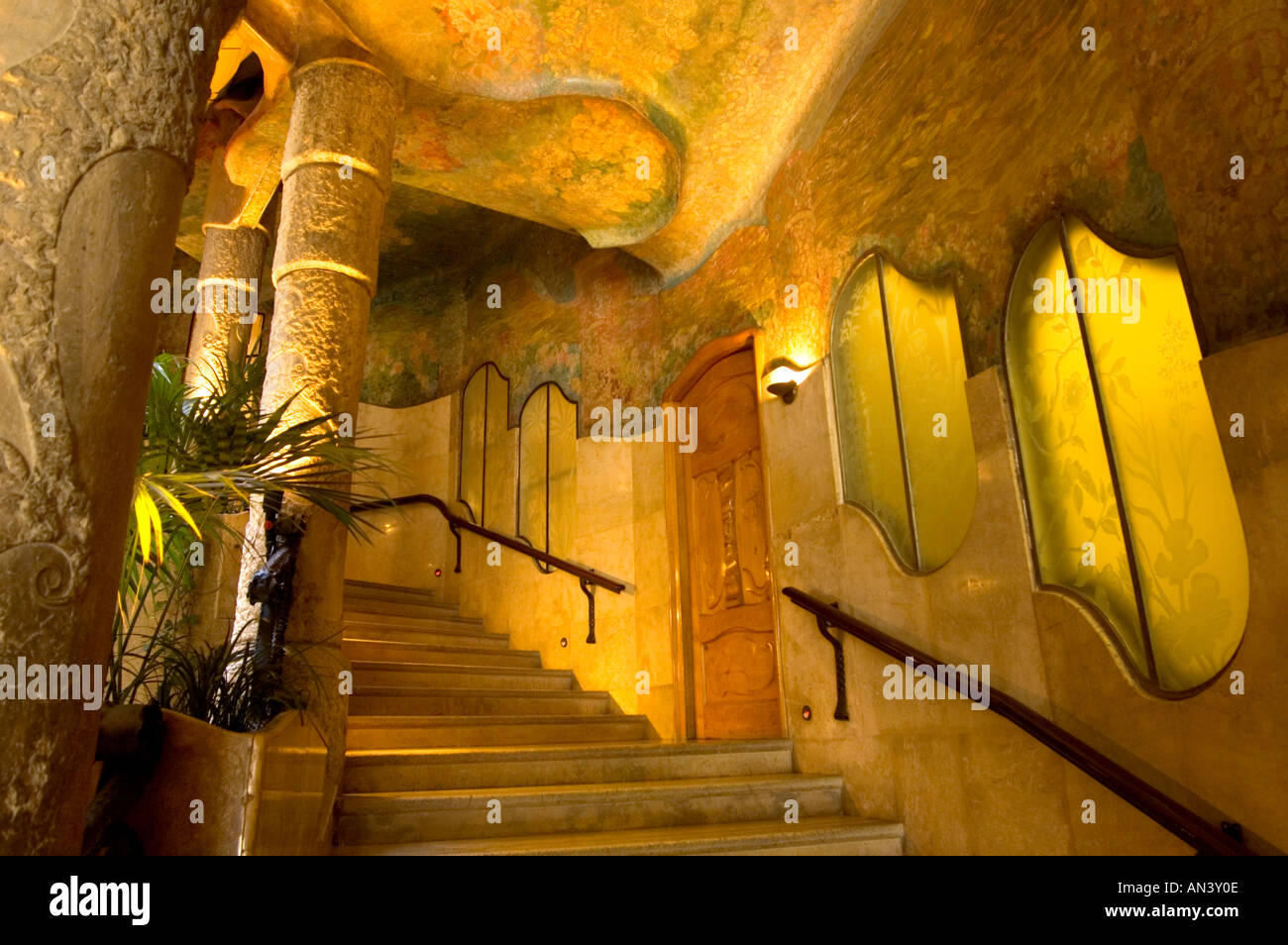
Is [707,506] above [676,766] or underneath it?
above

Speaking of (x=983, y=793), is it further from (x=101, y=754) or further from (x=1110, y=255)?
(x=101, y=754)

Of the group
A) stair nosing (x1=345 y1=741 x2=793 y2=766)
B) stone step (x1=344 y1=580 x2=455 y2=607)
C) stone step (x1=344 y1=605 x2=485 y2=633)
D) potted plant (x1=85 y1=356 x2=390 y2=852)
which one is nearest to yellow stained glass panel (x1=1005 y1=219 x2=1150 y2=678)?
stair nosing (x1=345 y1=741 x2=793 y2=766)

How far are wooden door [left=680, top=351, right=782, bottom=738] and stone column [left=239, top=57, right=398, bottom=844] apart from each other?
277 centimetres

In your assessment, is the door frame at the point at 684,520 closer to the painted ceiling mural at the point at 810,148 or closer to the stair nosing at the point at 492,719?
the painted ceiling mural at the point at 810,148

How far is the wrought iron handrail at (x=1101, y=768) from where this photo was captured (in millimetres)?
2361

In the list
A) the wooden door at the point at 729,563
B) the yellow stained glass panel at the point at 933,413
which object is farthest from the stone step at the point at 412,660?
the yellow stained glass panel at the point at 933,413

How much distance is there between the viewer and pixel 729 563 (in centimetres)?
572

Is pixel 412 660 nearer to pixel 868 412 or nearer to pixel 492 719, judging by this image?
pixel 492 719

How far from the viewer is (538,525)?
7.29 meters

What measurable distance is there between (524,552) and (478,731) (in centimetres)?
257

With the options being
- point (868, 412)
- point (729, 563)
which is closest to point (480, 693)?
point (729, 563)

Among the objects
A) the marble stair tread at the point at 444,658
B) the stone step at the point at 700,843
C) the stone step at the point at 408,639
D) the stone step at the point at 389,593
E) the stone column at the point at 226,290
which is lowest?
the stone step at the point at 700,843
